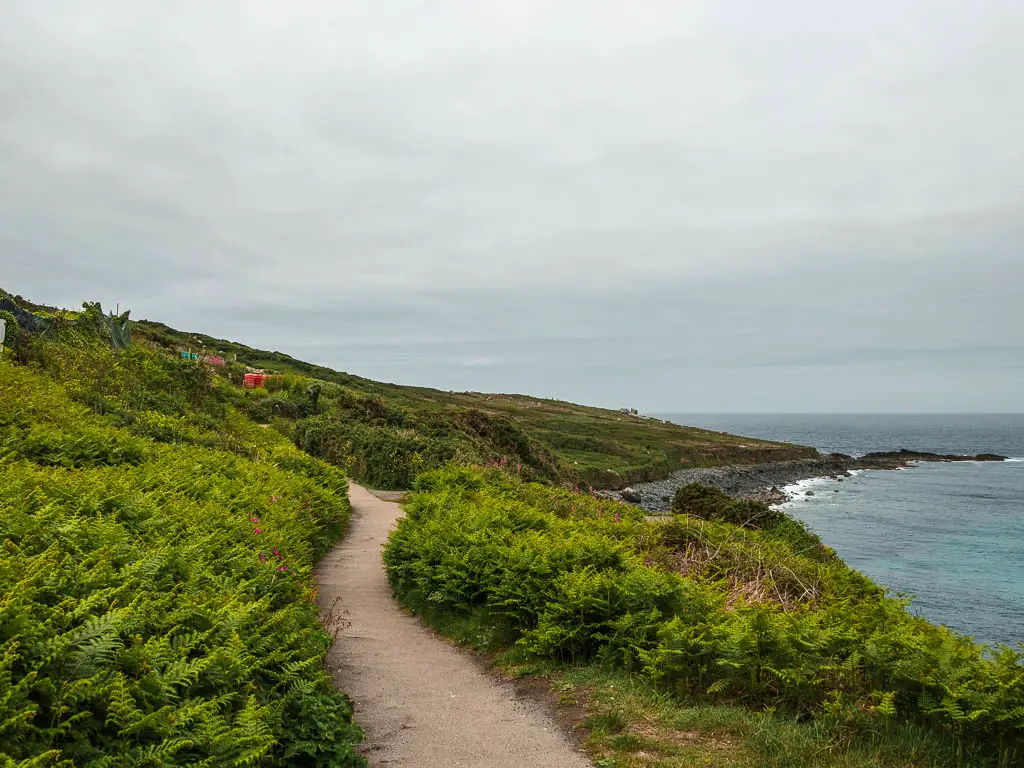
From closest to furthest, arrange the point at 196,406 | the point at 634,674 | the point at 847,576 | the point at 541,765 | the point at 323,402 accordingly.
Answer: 1. the point at 541,765
2. the point at 634,674
3. the point at 847,576
4. the point at 196,406
5. the point at 323,402

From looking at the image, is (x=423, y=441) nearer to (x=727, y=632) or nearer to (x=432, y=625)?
(x=432, y=625)

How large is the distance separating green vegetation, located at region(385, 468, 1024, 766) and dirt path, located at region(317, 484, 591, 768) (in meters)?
0.53

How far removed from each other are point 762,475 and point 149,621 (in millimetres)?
74969

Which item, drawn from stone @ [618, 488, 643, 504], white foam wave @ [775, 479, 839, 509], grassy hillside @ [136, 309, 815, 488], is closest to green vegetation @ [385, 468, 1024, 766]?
grassy hillside @ [136, 309, 815, 488]

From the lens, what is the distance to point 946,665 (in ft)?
19.3

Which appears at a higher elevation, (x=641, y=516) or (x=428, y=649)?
(x=641, y=516)

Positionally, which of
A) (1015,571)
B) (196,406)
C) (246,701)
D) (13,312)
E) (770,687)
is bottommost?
(1015,571)

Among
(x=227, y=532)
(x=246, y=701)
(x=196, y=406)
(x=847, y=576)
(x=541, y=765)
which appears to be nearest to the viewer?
(x=246, y=701)

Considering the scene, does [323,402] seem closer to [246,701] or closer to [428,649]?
[428,649]

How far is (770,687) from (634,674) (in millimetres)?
1406

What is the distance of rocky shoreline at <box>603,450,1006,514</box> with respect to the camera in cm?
5072

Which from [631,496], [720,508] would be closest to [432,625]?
[720,508]

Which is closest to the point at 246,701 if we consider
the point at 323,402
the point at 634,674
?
the point at 634,674

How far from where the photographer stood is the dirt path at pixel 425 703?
5785 millimetres
